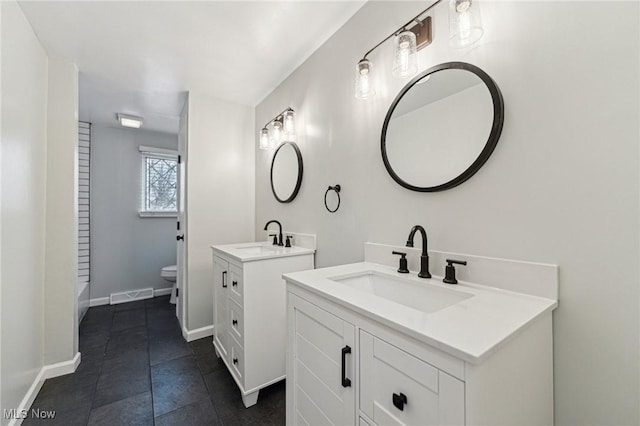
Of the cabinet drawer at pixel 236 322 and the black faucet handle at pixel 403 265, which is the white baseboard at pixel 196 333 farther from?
the black faucet handle at pixel 403 265

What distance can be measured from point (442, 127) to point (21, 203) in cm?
240

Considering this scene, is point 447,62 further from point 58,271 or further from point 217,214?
point 58,271

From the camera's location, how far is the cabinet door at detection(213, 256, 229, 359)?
1.92 meters

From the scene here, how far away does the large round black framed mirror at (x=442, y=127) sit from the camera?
3.31 feet

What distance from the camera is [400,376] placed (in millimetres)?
688

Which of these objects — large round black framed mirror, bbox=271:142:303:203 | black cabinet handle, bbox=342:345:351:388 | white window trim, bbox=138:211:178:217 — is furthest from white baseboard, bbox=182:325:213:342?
black cabinet handle, bbox=342:345:351:388

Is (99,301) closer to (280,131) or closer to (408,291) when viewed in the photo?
(280,131)

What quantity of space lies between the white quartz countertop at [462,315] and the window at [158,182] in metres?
3.61

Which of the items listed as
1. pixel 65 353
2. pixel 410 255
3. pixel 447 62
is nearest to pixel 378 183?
pixel 410 255

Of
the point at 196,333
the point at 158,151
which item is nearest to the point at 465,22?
the point at 196,333

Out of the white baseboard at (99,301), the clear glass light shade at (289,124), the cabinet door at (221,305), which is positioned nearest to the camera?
the cabinet door at (221,305)

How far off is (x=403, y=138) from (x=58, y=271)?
2.67 metres

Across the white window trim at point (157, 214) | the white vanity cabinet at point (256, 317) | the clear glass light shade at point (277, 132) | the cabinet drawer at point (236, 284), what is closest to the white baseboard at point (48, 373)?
the white vanity cabinet at point (256, 317)

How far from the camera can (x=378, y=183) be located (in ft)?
4.74
